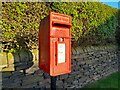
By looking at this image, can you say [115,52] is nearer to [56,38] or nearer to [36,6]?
[36,6]

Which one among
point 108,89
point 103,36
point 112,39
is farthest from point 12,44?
point 112,39

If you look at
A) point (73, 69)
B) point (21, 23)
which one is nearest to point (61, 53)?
point (21, 23)

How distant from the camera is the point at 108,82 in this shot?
6223mm

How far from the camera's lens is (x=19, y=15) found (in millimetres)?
3682

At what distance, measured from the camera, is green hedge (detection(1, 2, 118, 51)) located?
11.6ft

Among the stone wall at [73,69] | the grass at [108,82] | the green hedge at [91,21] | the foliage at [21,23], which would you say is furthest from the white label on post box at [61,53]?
the grass at [108,82]

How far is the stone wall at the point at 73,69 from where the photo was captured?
3.39 metres

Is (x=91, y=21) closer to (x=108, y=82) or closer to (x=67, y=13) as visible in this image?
(x=67, y=13)

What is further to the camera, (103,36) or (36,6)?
(103,36)

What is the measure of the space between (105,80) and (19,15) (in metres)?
3.55

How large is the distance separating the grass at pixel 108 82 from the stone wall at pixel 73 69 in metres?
0.12

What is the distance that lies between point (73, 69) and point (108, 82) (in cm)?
168

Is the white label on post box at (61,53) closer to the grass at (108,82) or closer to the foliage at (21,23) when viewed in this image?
the foliage at (21,23)

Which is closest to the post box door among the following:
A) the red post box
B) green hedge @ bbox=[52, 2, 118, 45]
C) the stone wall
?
A: the red post box
